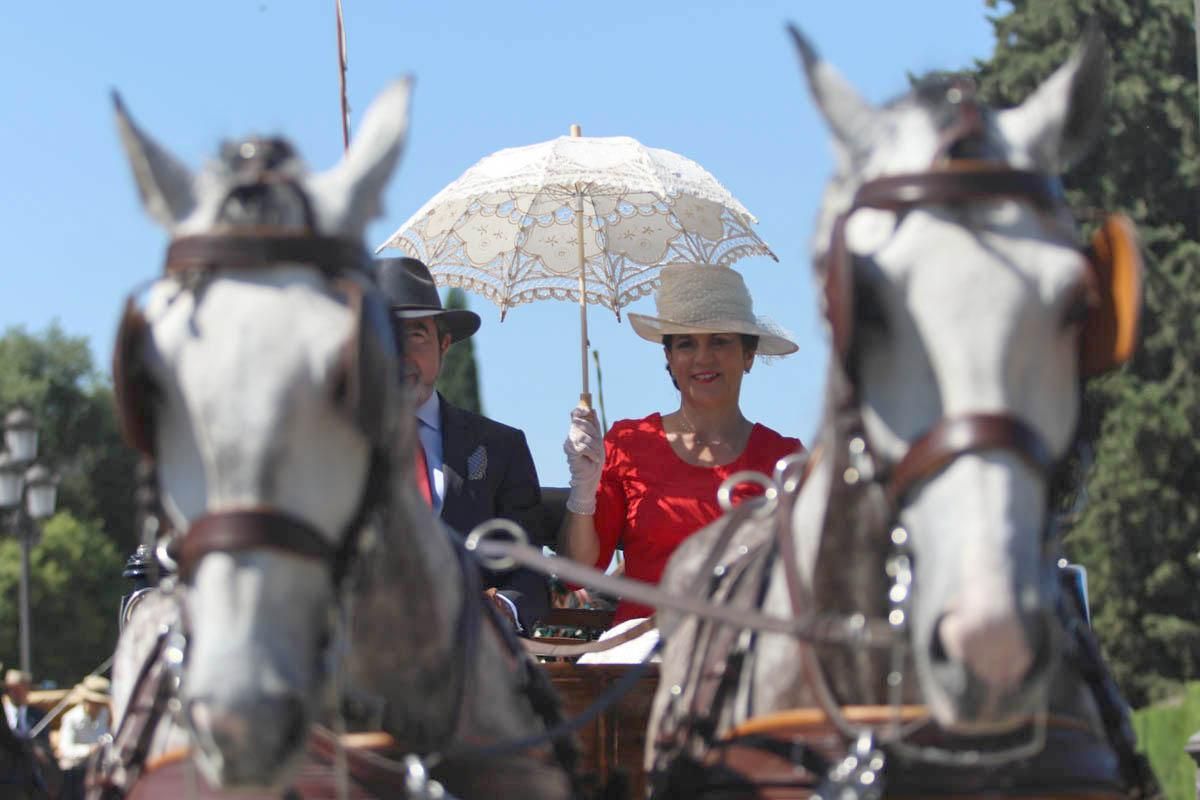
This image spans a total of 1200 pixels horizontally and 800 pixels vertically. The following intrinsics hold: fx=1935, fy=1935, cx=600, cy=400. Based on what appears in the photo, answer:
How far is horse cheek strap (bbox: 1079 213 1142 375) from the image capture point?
369 cm

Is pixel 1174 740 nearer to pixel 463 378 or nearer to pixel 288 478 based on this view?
pixel 288 478

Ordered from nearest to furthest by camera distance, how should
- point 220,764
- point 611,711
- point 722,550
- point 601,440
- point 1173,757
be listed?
1. point 220,764
2. point 722,550
3. point 611,711
4. point 601,440
5. point 1173,757

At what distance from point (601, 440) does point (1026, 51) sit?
26230 millimetres

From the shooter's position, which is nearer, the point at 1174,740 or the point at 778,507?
the point at 778,507

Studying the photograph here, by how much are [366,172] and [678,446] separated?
3390 millimetres

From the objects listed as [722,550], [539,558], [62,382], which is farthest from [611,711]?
[62,382]

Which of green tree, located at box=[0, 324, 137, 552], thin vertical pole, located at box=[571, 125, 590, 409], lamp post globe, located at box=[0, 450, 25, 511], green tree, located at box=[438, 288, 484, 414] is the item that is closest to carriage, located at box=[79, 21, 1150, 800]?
thin vertical pole, located at box=[571, 125, 590, 409]

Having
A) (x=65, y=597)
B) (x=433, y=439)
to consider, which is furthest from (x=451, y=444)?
(x=65, y=597)

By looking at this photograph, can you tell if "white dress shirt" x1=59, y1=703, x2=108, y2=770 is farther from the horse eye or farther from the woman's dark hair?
the horse eye

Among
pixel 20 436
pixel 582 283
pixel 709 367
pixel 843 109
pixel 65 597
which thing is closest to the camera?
pixel 843 109

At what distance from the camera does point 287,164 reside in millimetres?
3891

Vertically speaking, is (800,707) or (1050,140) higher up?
(1050,140)

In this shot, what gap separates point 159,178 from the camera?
152 inches

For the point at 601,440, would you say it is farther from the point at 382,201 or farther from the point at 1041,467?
the point at 1041,467
